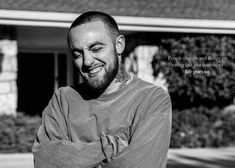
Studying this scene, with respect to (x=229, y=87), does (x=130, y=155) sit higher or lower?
higher

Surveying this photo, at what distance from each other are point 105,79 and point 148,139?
32 cm

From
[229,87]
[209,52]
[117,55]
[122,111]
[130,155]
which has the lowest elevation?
[229,87]

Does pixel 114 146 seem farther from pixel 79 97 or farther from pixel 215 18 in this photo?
pixel 215 18

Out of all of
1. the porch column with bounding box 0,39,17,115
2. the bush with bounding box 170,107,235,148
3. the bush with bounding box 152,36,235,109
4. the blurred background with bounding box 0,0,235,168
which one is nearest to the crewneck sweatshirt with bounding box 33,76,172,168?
the blurred background with bounding box 0,0,235,168

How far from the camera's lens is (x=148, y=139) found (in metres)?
2.16

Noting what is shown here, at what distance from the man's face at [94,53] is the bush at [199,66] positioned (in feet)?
29.6

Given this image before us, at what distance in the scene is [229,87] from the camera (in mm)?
11992

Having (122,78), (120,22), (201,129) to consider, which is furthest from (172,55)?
(122,78)

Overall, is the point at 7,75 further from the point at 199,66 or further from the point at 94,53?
the point at 94,53

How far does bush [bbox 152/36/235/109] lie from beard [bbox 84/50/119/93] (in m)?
8.99

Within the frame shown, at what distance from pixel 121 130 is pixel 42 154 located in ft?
1.25

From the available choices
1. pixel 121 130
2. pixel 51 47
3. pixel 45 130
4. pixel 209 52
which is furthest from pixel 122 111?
pixel 51 47

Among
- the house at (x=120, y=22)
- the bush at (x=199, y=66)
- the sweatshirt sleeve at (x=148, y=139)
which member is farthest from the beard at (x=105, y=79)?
the bush at (x=199, y=66)

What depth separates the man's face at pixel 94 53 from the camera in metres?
2.12
